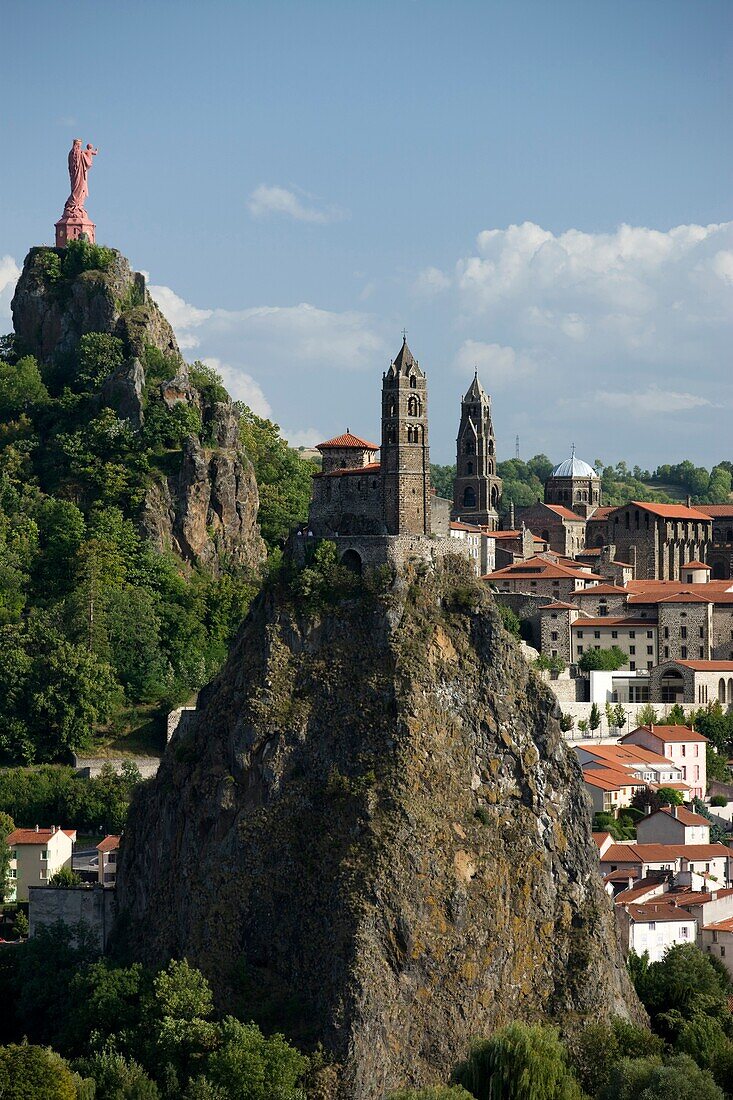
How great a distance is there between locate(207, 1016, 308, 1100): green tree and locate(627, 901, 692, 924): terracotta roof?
16.6 meters

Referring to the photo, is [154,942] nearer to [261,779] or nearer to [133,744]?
[261,779]

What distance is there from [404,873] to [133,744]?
84.7 ft

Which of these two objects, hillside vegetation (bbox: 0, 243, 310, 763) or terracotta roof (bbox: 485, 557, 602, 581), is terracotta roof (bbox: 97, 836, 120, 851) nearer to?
hillside vegetation (bbox: 0, 243, 310, 763)

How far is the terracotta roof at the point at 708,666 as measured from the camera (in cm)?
10769

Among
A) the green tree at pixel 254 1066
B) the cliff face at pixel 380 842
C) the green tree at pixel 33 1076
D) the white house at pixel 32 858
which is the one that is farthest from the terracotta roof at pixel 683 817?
the green tree at pixel 33 1076

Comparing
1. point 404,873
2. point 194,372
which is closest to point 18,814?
point 404,873

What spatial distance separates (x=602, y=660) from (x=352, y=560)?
27.8m

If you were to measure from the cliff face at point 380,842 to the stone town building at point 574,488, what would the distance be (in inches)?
2202

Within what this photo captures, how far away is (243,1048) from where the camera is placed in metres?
72.0

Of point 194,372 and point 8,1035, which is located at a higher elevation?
point 194,372

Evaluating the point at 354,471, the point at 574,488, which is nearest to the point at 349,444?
the point at 354,471

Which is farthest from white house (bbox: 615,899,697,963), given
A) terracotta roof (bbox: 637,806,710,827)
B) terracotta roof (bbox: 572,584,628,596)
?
terracotta roof (bbox: 572,584,628,596)

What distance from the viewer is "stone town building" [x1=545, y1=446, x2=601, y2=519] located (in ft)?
457

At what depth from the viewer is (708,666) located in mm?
108312
